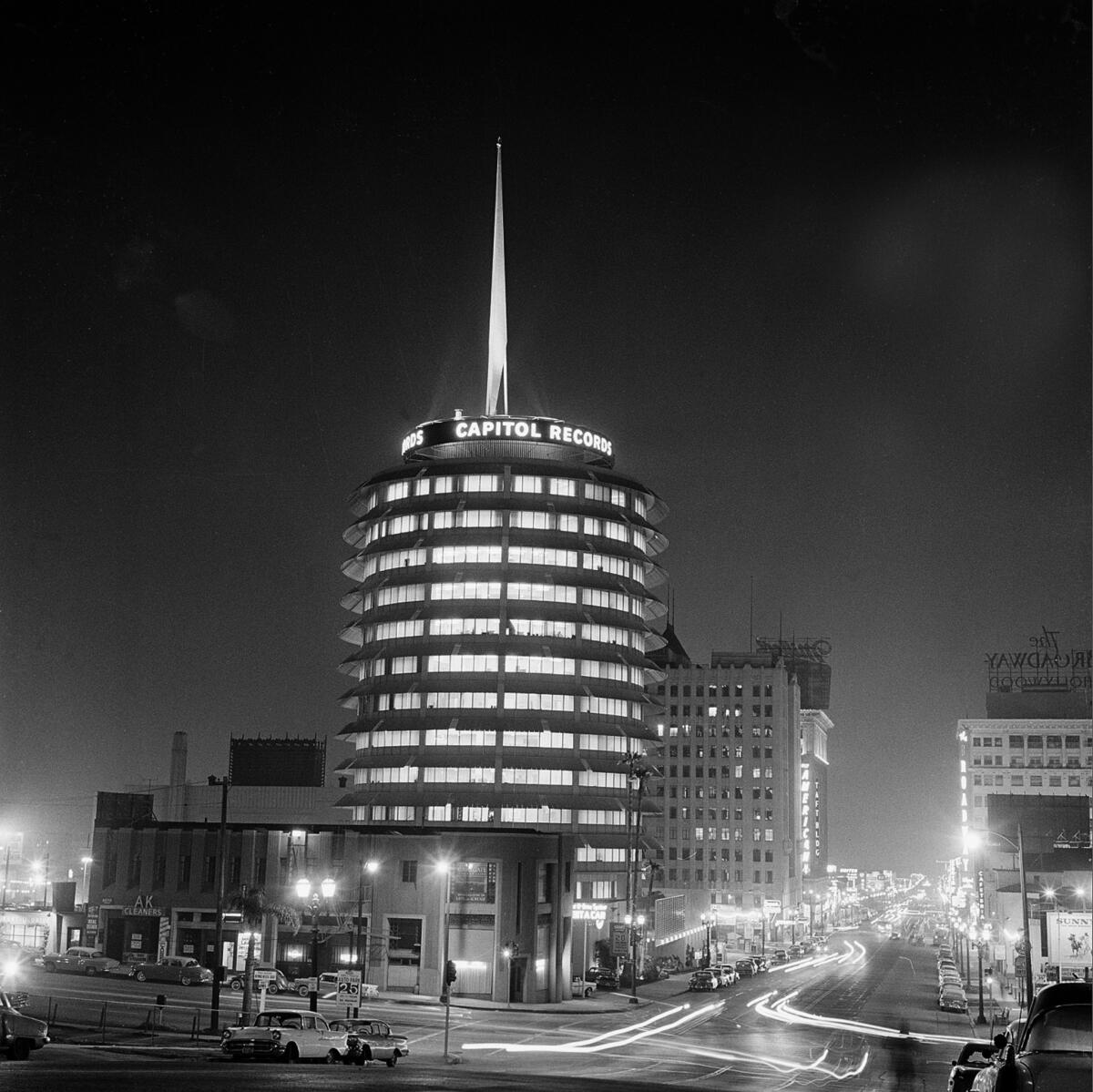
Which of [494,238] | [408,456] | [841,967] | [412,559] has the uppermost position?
[494,238]

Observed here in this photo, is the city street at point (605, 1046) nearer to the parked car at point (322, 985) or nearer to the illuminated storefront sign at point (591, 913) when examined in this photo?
the parked car at point (322, 985)

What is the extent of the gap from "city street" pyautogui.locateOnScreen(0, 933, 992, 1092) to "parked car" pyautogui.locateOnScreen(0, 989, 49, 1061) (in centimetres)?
57

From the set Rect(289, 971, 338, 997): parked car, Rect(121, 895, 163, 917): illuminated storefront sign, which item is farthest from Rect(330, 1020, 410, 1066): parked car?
Rect(121, 895, 163, 917): illuminated storefront sign

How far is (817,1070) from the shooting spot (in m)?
53.6

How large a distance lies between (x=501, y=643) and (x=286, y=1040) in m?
93.1

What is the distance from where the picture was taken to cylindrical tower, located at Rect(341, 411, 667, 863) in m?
140

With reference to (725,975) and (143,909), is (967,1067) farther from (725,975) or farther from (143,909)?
(725,975)

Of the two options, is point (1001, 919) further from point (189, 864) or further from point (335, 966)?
point (189, 864)

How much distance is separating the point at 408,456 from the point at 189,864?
69.8m

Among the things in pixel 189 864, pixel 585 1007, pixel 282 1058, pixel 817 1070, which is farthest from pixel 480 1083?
pixel 189 864

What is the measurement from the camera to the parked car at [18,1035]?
39312 millimetres

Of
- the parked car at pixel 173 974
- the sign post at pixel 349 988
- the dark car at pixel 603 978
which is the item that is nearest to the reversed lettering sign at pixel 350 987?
the sign post at pixel 349 988

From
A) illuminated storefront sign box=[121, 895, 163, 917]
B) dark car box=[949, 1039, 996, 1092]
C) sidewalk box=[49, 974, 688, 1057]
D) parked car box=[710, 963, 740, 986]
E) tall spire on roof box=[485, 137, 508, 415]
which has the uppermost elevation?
tall spire on roof box=[485, 137, 508, 415]

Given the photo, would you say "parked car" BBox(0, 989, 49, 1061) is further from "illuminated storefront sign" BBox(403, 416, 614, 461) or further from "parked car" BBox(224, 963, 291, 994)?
"illuminated storefront sign" BBox(403, 416, 614, 461)
